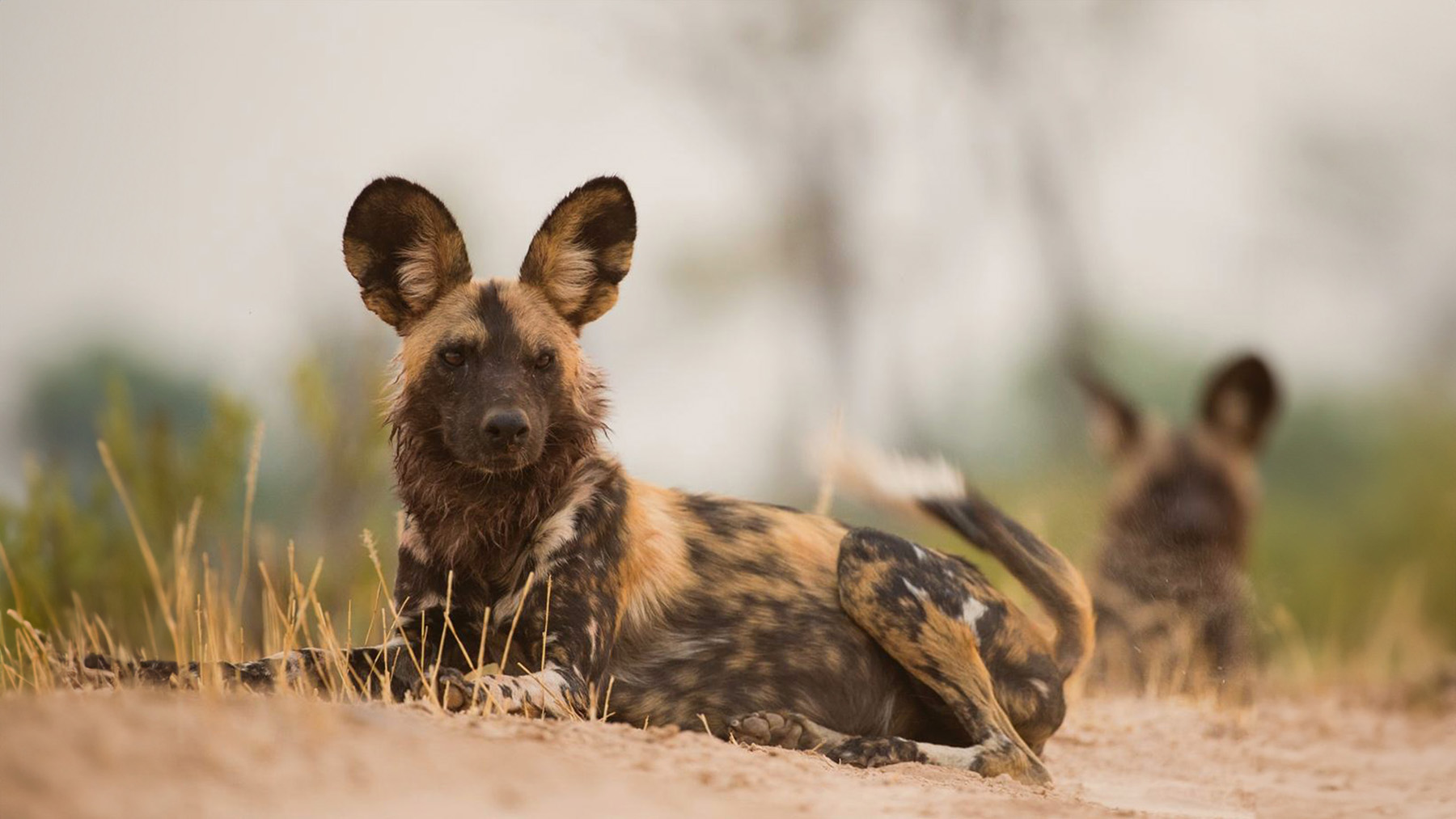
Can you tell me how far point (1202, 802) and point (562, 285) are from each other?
241 centimetres

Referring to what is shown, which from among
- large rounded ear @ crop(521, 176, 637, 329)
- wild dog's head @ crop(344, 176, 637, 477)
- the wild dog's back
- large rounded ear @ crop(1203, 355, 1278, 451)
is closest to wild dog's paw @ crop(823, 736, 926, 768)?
the wild dog's back

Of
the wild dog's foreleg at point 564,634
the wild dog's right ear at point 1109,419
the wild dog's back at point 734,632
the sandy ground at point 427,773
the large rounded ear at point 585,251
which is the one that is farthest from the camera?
the wild dog's right ear at point 1109,419

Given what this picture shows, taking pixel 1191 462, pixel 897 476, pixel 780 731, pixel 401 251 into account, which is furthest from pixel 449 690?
pixel 1191 462

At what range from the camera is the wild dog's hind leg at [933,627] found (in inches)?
159

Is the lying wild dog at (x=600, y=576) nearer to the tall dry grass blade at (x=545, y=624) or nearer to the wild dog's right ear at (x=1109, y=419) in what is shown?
the tall dry grass blade at (x=545, y=624)

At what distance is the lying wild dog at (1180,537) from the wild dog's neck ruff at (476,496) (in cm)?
383

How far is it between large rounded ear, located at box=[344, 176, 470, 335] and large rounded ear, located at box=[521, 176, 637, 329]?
23 cm

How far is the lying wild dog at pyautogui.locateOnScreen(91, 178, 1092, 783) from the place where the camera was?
3.79 meters

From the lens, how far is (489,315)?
3939 mm

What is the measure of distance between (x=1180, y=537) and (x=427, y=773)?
6023 millimetres

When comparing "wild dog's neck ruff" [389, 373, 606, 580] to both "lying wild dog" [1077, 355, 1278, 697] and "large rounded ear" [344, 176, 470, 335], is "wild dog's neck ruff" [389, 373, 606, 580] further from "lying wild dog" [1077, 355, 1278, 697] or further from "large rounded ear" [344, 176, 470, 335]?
"lying wild dog" [1077, 355, 1278, 697]

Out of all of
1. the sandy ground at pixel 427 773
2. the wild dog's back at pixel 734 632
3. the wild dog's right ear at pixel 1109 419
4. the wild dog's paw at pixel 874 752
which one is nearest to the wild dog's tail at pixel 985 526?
the wild dog's back at pixel 734 632

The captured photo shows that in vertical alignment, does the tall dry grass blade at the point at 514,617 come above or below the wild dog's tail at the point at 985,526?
below

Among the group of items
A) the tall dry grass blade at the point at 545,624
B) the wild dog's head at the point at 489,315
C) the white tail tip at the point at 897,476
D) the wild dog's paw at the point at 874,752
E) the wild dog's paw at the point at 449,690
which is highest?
the wild dog's head at the point at 489,315
